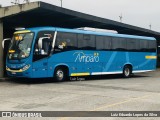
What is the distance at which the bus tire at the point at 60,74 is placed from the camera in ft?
67.5

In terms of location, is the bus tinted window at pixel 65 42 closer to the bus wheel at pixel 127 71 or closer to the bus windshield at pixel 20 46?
the bus windshield at pixel 20 46

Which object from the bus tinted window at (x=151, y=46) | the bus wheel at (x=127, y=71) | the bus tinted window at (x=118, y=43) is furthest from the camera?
the bus tinted window at (x=151, y=46)

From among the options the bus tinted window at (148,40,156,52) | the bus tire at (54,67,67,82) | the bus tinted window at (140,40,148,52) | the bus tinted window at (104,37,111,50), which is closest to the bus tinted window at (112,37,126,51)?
the bus tinted window at (104,37,111,50)

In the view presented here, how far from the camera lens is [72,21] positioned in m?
25.8

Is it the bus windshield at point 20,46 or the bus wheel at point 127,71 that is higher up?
the bus windshield at point 20,46

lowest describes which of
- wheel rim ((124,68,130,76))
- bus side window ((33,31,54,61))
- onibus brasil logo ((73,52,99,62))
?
wheel rim ((124,68,130,76))

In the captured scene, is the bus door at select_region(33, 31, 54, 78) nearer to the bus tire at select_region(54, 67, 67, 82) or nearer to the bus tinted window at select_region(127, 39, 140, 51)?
the bus tire at select_region(54, 67, 67, 82)

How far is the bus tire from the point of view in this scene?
67.5 ft

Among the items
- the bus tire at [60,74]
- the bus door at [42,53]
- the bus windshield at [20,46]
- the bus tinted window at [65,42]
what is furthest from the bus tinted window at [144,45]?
the bus windshield at [20,46]

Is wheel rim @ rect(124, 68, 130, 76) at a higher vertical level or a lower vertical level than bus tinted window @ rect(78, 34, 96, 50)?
lower

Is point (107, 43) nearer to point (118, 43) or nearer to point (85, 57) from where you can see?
point (118, 43)

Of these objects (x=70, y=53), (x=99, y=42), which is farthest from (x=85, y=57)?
(x=99, y=42)

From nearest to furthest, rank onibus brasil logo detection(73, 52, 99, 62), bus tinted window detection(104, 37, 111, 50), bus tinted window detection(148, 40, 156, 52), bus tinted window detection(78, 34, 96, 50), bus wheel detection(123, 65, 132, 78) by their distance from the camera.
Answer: onibus brasil logo detection(73, 52, 99, 62) < bus tinted window detection(78, 34, 96, 50) < bus tinted window detection(104, 37, 111, 50) < bus wheel detection(123, 65, 132, 78) < bus tinted window detection(148, 40, 156, 52)

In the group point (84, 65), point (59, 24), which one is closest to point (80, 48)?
point (84, 65)
